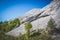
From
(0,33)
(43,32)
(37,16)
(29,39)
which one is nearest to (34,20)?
(37,16)

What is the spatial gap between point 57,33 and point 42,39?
57.9 feet

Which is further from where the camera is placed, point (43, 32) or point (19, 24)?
point (19, 24)

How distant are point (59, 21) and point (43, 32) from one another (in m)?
13.7

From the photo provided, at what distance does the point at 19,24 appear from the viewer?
393 ft

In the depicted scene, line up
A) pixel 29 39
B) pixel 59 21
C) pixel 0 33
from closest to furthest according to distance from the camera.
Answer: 1. pixel 0 33
2. pixel 29 39
3. pixel 59 21

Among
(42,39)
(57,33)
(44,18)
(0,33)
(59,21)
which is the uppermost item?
(44,18)

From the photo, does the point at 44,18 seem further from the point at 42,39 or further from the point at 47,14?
the point at 42,39

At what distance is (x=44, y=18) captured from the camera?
116 metres

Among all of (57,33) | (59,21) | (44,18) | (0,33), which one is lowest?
(0,33)

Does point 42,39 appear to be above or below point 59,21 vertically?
below

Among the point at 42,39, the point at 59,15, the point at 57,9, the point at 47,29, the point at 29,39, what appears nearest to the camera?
the point at 42,39

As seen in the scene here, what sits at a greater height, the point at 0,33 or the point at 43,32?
the point at 43,32

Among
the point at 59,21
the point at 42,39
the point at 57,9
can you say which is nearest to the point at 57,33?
the point at 59,21

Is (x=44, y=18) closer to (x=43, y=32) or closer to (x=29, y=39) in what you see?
(x=43, y=32)
